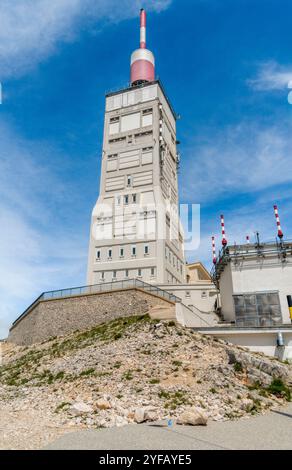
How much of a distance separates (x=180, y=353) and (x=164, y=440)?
10.5 m

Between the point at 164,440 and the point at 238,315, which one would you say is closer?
the point at 164,440

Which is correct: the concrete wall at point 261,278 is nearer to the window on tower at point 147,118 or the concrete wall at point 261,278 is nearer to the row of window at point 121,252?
the row of window at point 121,252

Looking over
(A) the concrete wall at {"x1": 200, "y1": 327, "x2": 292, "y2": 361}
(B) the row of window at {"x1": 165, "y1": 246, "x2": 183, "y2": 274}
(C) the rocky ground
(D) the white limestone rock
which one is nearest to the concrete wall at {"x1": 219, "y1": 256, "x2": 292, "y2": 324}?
(A) the concrete wall at {"x1": 200, "y1": 327, "x2": 292, "y2": 361}

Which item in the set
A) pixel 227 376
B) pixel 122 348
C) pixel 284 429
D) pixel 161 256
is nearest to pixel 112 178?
pixel 161 256

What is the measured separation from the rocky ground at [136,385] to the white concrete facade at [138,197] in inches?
904

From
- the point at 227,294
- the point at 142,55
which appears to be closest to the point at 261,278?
the point at 227,294

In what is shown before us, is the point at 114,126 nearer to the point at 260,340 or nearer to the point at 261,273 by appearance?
the point at 261,273

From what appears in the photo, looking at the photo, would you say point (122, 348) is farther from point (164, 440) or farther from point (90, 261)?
point (90, 261)

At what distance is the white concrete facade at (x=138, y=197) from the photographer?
51.1 m

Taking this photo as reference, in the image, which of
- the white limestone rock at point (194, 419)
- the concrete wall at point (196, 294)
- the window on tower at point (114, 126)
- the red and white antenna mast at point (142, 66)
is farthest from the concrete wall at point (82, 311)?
the red and white antenna mast at point (142, 66)

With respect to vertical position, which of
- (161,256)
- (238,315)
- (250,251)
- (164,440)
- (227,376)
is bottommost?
(164,440)

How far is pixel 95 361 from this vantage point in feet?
74.7

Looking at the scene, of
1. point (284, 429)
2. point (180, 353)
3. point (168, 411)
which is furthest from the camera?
point (180, 353)

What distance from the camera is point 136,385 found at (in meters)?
18.2
